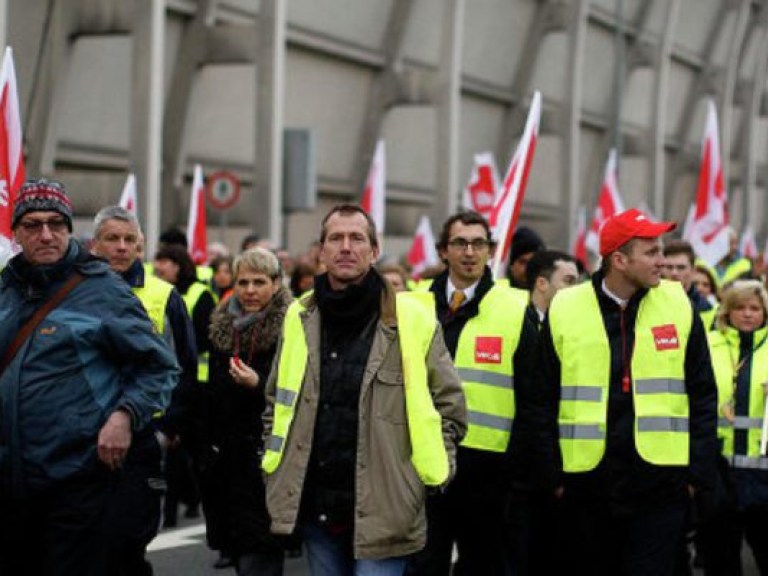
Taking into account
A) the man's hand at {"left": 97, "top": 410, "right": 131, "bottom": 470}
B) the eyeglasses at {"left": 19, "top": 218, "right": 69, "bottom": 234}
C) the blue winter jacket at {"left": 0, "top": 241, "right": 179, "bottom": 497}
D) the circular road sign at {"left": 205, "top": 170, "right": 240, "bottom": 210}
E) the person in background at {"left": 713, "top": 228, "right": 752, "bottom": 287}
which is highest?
the circular road sign at {"left": 205, "top": 170, "right": 240, "bottom": 210}

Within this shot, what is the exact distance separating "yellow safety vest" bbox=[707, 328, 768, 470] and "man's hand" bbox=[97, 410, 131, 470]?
157 inches

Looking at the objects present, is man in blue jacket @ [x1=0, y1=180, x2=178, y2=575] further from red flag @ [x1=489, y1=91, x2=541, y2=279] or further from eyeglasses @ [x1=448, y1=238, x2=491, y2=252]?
red flag @ [x1=489, y1=91, x2=541, y2=279]

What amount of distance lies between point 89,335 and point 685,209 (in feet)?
126

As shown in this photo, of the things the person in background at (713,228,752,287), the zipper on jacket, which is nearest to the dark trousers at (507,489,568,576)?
the zipper on jacket

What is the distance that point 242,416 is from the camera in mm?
7766

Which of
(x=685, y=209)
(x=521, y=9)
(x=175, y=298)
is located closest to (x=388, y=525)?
(x=175, y=298)

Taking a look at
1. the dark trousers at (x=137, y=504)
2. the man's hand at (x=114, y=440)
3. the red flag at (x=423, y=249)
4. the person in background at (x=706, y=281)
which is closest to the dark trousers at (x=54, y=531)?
the man's hand at (x=114, y=440)

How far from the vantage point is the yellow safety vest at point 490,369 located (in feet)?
24.8

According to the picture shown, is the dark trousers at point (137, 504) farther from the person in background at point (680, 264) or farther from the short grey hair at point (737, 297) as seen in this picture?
the person in background at point (680, 264)

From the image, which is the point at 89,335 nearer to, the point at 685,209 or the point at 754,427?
the point at 754,427

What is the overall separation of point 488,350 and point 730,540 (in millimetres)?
2282

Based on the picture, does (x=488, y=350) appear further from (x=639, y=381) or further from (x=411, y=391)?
(x=411, y=391)

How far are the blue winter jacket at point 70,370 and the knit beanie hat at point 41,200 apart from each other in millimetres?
131

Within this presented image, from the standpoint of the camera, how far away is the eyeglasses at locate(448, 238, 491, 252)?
7.67 metres
